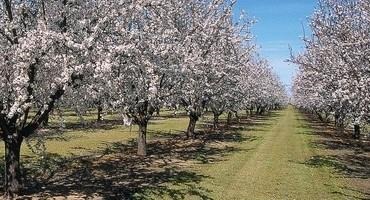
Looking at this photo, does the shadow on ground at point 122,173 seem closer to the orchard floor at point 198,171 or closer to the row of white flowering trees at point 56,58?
the orchard floor at point 198,171

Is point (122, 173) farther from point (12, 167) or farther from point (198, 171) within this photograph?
point (12, 167)

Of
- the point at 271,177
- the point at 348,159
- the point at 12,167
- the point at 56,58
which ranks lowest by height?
the point at 271,177

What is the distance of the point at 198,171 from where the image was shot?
80.6 ft

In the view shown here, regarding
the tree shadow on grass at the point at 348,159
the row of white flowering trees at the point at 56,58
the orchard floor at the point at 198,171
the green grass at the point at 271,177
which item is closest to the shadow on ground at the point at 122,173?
the orchard floor at the point at 198,171

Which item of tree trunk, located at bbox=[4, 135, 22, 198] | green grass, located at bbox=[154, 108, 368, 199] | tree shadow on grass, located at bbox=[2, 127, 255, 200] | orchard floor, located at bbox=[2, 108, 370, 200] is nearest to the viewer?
tree trunk, located at bbox=[4, 135, 22, 198]

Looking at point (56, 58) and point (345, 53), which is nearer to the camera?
point (56, 58)

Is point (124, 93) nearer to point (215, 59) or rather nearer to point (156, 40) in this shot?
point (156, 40)

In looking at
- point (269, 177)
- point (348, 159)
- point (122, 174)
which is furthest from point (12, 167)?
point (348, 159)

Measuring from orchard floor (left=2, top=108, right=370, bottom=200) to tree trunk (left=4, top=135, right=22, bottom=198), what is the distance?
0.52 m

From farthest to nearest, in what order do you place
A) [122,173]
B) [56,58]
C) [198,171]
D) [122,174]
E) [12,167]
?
[198,171] → [122,173] → [122,174] → [12,167] → [56,58]

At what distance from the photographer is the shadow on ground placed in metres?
18.8

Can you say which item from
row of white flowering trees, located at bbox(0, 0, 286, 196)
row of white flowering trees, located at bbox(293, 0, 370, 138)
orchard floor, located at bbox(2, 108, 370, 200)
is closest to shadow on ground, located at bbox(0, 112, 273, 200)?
orchard floor, located at bbox(2, 108, 370, 200)

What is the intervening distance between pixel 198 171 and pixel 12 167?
989 centimetres

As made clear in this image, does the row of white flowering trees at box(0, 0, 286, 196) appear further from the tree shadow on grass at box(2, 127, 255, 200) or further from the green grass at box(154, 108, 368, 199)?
the green grass at box(154, 108, 368, 199)
